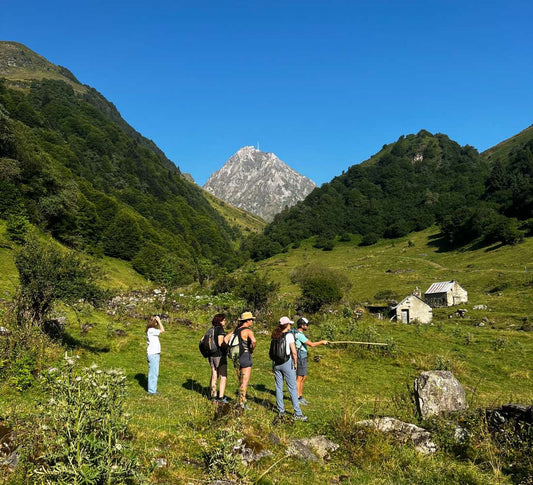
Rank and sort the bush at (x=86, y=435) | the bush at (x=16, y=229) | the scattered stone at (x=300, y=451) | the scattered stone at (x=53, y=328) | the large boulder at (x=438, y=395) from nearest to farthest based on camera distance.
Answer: the bush at (x=86, y=435) < the scattered stone at (x=300, y=451) < the large boulder at (x=438, y=395) < the scattered stone at (x=53, y=328) < the bush at (x=16, y=229)

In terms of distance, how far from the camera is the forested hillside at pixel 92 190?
48969 mm

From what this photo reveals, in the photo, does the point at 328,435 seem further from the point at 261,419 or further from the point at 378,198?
the point at 378,198

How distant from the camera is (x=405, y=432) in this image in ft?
24.4

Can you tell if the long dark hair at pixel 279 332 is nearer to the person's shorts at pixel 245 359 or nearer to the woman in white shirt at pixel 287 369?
the woman in white shirt at pixel 287 369

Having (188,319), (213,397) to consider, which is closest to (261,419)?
(213,397)

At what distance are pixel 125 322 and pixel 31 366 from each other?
1451 centimetres

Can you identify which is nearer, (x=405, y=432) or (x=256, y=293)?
(x=405, y=432)

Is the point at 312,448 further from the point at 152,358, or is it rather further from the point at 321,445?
the point at 152,358

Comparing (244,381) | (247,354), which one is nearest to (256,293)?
(247,354)

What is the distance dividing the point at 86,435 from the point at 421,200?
163113 mm

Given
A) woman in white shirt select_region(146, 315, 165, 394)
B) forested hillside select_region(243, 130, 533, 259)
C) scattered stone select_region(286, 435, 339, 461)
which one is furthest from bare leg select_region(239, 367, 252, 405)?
forested hillside select_region(243, 130, 533, 259)

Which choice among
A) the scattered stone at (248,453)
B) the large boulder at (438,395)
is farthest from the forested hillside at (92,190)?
the large boulder at (438,395)

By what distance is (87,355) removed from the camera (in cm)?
1365

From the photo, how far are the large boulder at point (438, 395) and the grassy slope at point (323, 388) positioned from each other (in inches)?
20.1
